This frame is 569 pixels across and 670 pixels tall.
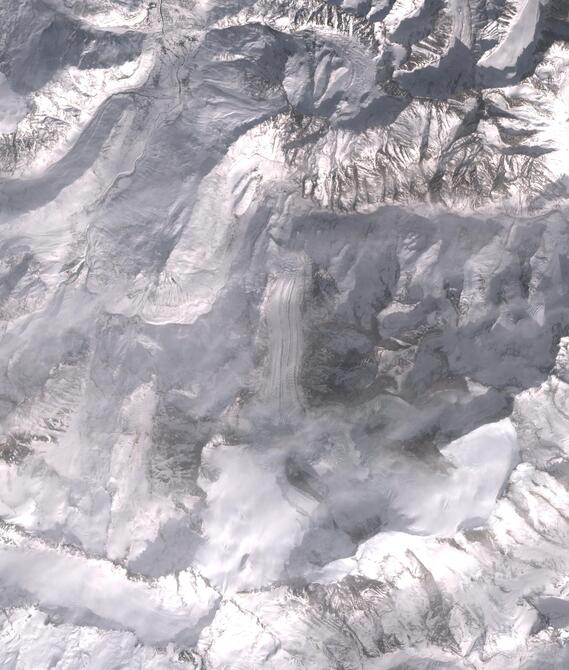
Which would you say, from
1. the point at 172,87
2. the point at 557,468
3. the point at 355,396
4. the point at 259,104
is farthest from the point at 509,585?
the point at 172,87

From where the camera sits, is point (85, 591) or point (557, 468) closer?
point (557, 468)

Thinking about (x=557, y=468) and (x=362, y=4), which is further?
(x=362, y=4)

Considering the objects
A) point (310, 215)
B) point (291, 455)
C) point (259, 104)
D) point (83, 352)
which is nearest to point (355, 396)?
point (291, 455)

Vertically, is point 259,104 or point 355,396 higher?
point 259,104

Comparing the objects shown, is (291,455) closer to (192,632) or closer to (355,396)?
(355,396)

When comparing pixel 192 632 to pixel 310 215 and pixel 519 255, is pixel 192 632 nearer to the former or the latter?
pixel 310 215

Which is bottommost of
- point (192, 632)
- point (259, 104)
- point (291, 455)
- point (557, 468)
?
point (192, 632)
